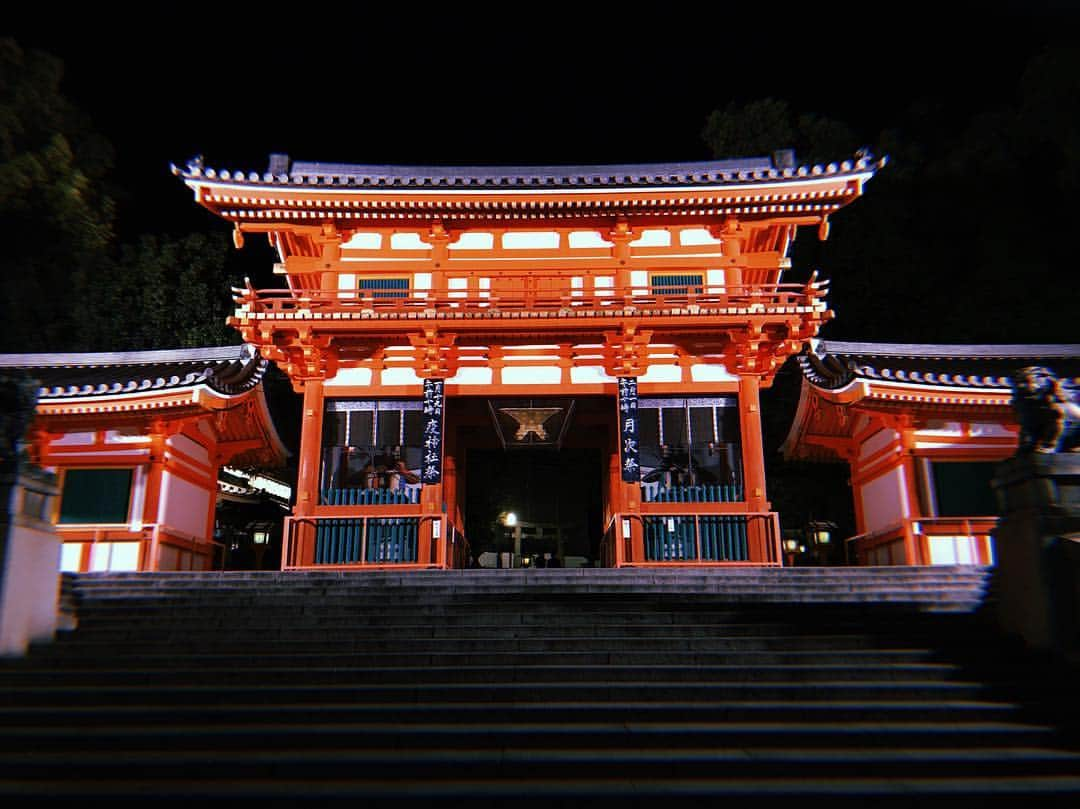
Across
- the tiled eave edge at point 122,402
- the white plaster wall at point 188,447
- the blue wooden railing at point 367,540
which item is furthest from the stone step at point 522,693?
the white plaster wall at point 188,447

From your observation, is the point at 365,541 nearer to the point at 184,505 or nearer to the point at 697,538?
the point at 184,505

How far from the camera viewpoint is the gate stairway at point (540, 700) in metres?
5.54

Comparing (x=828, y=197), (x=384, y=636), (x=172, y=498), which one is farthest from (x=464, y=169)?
(x=384, y=636)

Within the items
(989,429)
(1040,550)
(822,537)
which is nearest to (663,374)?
(989,429)

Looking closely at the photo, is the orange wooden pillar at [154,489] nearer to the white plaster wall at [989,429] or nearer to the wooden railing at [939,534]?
the wooden railing at [939,534]

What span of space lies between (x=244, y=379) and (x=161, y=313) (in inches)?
547

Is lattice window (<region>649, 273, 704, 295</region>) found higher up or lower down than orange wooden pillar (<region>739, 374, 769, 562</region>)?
higher up

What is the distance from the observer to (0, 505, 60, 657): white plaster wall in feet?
26.3

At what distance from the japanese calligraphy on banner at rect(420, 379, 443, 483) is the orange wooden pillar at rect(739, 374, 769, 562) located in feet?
18.9

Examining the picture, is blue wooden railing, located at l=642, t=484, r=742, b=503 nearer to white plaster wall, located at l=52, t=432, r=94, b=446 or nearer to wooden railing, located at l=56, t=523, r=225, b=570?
wooden railing, located at l=56, t=523, r=225, b=570

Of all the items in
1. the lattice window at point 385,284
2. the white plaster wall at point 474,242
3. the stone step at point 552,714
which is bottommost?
the stone step at point 552,714

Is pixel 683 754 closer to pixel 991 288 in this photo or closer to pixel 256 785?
pixel 256 785

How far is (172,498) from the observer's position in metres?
15.7

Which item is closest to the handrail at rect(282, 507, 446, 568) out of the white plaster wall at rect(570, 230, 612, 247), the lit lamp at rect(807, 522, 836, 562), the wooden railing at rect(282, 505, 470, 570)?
the wooden railing at rect(282, 505, 470, 570)
